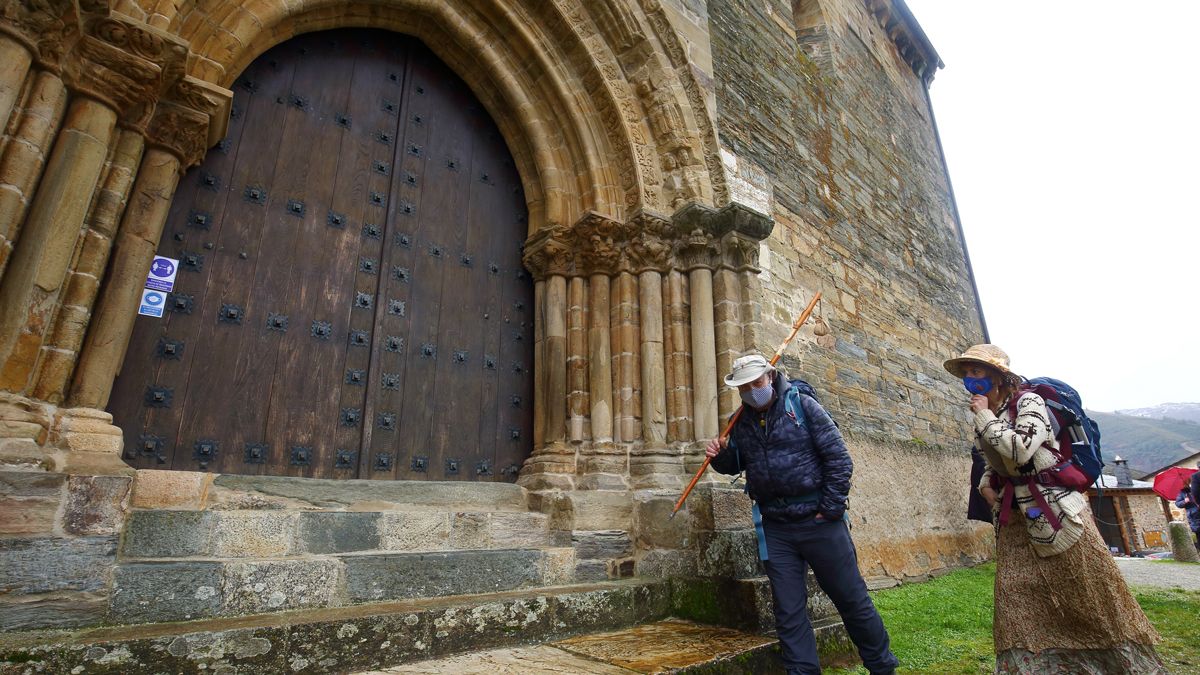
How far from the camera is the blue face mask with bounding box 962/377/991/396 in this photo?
2584mm

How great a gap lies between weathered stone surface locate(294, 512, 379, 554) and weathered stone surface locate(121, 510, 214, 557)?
0.39 meters

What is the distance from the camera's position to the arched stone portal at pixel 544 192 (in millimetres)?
2568

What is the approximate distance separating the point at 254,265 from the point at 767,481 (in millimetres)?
3016

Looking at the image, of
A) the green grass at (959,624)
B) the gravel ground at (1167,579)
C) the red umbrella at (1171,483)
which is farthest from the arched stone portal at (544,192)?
the red umbrella at (1171,483)

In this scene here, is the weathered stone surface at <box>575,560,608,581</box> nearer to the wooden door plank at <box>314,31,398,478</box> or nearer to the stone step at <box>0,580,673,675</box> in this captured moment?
the stone step at <box>0,580,673,675</box>

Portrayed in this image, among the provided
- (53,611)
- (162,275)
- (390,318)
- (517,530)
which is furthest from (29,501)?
(517,530)

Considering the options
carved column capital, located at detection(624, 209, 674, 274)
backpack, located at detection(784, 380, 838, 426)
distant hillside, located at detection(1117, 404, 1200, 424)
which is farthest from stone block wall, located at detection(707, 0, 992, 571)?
distant hillside, located at detection(1117, 404, 1200, 424)

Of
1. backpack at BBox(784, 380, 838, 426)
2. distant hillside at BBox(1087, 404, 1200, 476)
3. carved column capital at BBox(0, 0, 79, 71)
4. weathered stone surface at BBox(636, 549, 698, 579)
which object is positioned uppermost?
distant hillside at BBox(1087, 404, 1200, 476)

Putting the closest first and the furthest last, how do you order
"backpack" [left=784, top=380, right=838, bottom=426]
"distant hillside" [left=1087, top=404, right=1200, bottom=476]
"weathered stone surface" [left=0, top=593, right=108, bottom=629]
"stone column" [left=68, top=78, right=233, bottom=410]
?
"weathered stone surface" [left=0, top=593, right=108, bottom=629], "stone column" [left=68, top=78, right=233, bottom=410], "backpack" [left=784, top=380, right=838, bottom=426], "distant hillside" [left=1087, top=404, right=1200, bottom=476]

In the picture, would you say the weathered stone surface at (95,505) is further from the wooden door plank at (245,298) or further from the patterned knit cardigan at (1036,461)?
the patterned knit cardigan at (1036,461)

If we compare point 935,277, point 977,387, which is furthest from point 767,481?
point 935,277

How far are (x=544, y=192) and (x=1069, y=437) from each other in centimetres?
355

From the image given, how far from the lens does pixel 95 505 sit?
2.30 meters

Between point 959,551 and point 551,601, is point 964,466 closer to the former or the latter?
point 959,551
